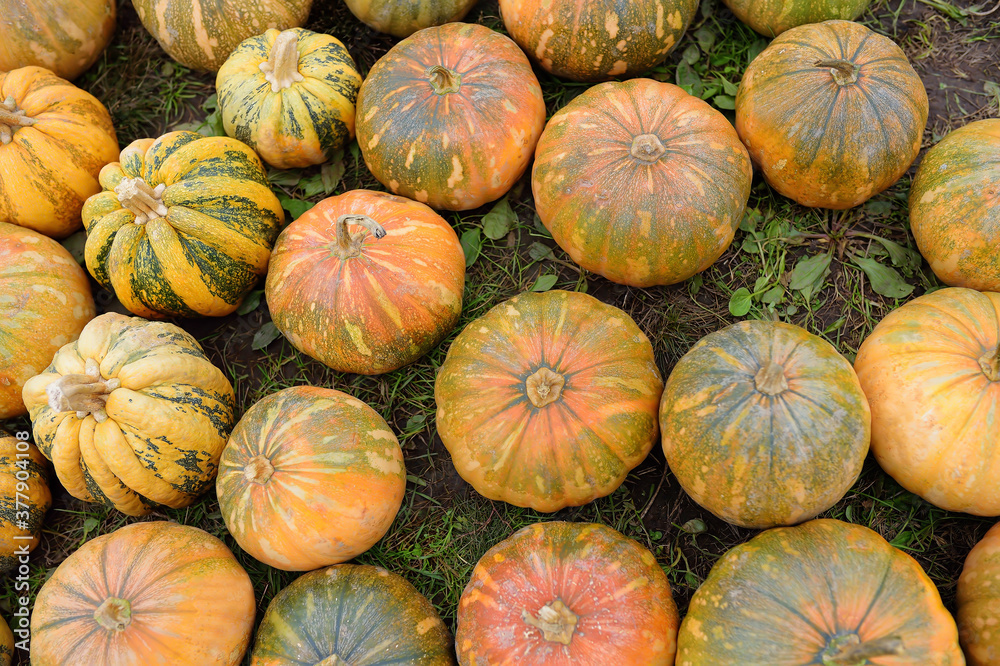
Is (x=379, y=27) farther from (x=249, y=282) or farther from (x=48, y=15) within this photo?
(x=48, y=15)

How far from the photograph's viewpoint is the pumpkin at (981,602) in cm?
244

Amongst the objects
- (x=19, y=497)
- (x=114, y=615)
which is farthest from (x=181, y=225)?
(x=114, y=615)

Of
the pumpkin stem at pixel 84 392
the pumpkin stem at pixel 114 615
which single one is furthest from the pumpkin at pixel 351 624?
the pumpkin stem at pixel 84 392

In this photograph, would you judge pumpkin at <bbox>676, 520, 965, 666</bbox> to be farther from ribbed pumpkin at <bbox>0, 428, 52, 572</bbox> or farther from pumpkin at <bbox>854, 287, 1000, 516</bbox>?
ribbed pumpkin at <bbox>0, 428, 52, 572</bbox>

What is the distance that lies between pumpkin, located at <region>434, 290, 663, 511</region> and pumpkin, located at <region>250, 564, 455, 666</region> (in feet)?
1.83

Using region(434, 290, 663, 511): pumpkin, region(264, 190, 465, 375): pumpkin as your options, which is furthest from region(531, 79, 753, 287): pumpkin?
region(264, 190, 465, 375): pumpkin

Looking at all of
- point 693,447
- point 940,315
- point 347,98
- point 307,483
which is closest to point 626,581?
point 693,447

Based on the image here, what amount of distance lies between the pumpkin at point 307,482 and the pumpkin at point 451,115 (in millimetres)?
1124

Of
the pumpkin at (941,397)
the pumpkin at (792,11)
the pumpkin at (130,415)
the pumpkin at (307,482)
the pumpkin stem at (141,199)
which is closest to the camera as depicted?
the pumpkin at (941,397)

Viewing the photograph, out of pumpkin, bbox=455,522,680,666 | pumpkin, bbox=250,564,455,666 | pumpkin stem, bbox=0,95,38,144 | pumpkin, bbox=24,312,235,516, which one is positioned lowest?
pumpkin, bbox=250,564,455,666

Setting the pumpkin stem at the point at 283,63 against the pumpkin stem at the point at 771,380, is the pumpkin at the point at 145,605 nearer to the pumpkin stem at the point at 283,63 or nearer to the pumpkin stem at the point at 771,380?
the pumpkin stem at the point at 283,63

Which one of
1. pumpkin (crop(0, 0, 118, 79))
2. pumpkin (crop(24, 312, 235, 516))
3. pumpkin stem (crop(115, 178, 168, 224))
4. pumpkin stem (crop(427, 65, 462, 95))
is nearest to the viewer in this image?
pumpkin (crop(24, 312, 235, 516))

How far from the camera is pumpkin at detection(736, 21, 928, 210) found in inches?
113

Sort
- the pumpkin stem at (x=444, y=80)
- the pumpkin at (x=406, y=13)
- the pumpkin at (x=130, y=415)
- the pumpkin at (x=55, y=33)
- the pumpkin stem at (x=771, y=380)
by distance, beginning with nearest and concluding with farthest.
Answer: the pumpkin stem at (x=771, y=380) < the pumpkin at (x=130, y=415) < the pumpkin stem at (x=444, y=80) < the pumpkin at (x=406, y=13) < the pumpkin at (x=55, y=33)
